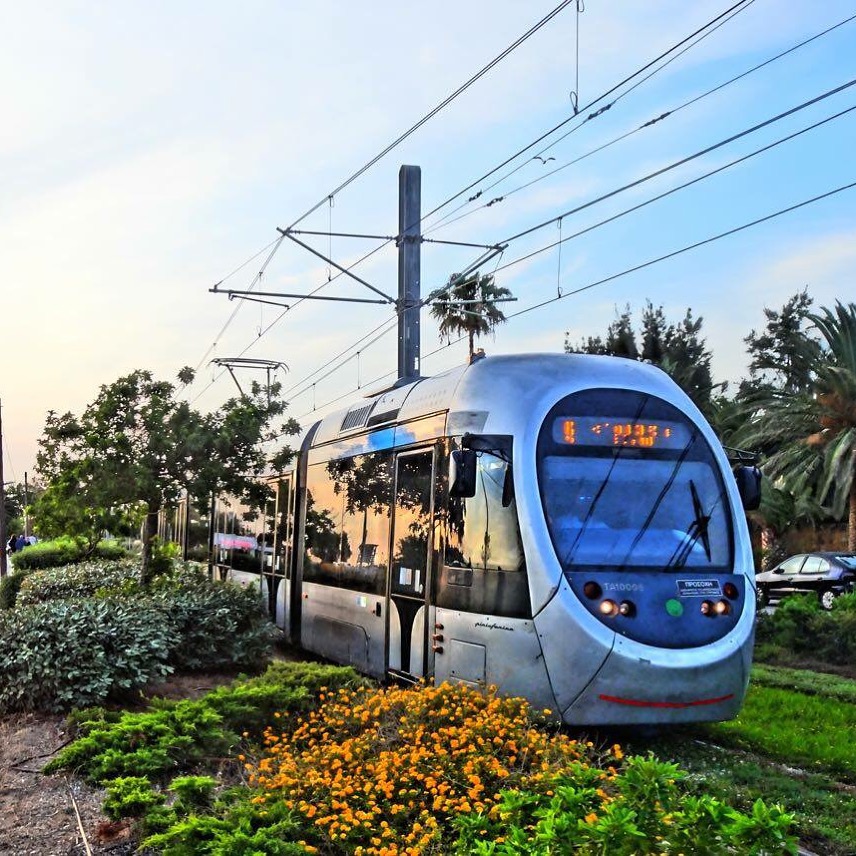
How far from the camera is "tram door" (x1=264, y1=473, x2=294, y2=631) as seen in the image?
1524cm

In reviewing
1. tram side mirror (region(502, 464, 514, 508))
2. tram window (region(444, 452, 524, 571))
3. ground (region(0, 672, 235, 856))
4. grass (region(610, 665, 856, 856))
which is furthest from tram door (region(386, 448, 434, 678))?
ground (region(0, 672, 235, 856))

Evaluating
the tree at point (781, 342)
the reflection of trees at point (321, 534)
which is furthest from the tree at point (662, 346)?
the reflection of trees at point (321, 534)

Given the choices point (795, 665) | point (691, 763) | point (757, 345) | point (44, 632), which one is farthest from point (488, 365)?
point (757, 345)

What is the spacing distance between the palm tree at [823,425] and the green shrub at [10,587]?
64.0 feet

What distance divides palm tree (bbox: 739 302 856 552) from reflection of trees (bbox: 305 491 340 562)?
1775 cm

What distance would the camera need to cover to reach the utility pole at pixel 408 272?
62.3 feet

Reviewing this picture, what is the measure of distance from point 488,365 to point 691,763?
12.1 ft

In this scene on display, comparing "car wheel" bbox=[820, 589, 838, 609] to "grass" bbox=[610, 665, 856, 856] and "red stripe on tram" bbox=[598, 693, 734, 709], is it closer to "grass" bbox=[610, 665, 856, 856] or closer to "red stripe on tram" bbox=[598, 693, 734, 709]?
"grass" bbox=[610, 665, 856, 856]

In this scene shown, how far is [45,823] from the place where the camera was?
6.32 metres

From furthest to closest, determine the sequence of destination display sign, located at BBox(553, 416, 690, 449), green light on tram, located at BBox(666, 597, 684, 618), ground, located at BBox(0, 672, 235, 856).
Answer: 1. destination display sign, located at BBox(553, 416, 690, 449)
2. green light on tram, located at BBox(666, 597, 684, 618)
3. ground, located at BBox(0, 672, 235, 856)

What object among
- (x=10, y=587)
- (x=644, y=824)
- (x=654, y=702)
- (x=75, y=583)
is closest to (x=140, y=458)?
(x=75, y=583)

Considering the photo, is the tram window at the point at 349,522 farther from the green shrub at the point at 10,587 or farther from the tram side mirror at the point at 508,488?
the green shrub at the point at 10,587

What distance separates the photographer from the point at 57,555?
947 inches

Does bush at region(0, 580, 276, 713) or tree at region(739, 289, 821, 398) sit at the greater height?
tree at region(739, 289, 821, 398)
